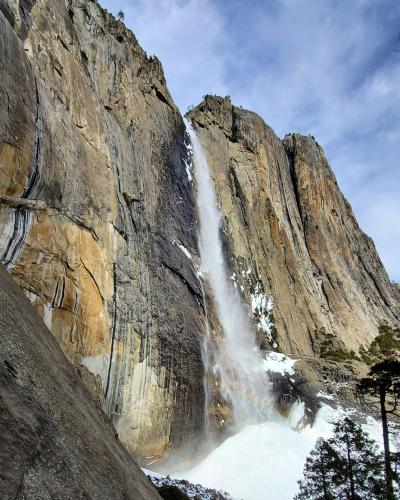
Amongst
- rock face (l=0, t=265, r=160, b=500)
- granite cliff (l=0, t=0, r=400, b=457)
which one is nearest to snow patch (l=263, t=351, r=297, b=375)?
granite cliff (l=0, t=0, r=400, b=457)

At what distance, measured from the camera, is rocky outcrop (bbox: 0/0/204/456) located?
1480cm

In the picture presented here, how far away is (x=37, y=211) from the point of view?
14.8 meters

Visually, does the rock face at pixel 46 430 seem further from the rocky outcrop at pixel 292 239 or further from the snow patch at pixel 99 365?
the rocky outcrop at pixel 292 239

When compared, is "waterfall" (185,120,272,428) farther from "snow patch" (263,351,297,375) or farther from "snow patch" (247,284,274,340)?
"snow patch" (247,284,274,340)

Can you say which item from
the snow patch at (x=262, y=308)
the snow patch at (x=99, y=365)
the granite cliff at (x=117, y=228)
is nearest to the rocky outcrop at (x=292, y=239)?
the snow patch at (x=262, y=308)

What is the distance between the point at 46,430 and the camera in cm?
520

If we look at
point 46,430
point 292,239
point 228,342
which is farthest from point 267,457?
point 292,239

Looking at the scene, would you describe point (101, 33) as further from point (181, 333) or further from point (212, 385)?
point (212, 385)

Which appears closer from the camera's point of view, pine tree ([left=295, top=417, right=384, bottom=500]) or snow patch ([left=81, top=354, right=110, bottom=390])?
pine tree ([left=295, top=417, right=384, bottom=500])

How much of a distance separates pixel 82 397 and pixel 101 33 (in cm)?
2399

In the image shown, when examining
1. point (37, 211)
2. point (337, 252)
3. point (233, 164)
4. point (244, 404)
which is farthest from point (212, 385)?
point (337, 252)

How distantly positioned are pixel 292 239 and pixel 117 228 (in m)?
27.4

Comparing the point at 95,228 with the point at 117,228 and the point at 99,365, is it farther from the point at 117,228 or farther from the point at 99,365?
the point at 99,365

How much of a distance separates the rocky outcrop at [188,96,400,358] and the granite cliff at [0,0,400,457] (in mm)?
292
